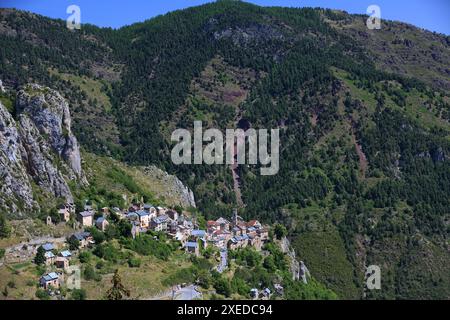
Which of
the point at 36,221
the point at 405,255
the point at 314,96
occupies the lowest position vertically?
the point at 405,255

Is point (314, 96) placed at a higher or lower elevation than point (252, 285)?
higher

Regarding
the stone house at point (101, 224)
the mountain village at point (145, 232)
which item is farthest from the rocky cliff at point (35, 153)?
the stone house at point (101, 224)

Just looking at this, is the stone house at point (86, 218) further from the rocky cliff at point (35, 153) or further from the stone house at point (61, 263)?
the stone house at point (61, 263)

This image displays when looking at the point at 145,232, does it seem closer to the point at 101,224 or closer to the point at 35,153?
the point at 101,224

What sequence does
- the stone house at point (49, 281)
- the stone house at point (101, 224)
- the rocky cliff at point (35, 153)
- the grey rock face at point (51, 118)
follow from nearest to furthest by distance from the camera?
the stone house at point (49, 281) → the rocky cliff at point (35, 153) → the stone house at point (101, 224) → the grey rock face at point (51, 118)
